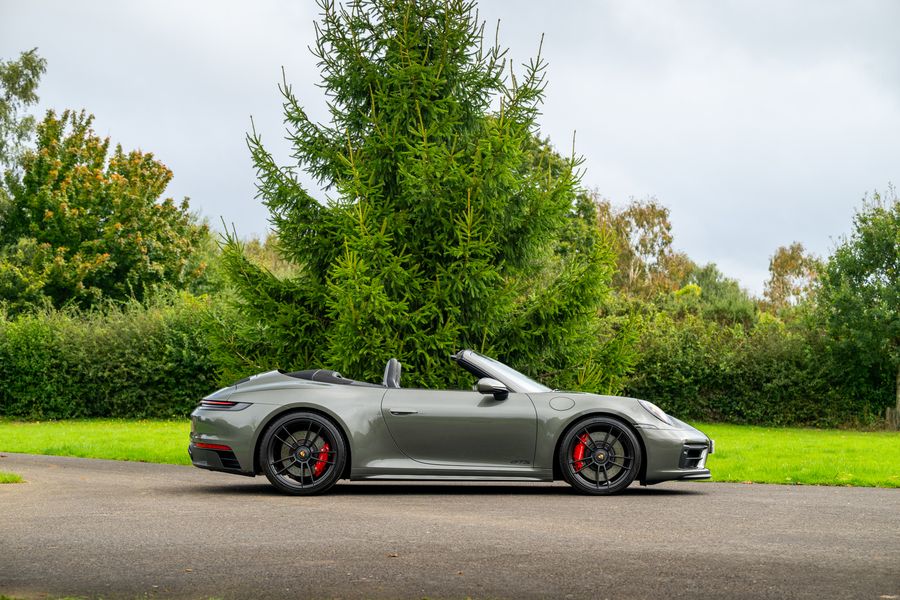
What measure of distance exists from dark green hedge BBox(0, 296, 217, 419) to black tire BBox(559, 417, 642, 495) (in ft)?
66.5

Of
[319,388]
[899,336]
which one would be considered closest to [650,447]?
[319,388]

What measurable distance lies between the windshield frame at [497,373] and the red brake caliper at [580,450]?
0.55 m

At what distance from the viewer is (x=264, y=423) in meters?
9.40

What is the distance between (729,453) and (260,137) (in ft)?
28.0

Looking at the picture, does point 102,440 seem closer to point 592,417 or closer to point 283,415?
point 283,415

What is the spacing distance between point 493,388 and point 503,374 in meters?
0.47

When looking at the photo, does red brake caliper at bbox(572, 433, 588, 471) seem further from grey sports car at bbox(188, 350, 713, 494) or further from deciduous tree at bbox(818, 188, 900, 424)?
deciduous tree at bbox(818, 188, 900, 424)

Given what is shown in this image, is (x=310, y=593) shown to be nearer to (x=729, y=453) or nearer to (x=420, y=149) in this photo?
(x=420, y=149)

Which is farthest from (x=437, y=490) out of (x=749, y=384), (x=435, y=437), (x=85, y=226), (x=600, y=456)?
(x=85, y=226)

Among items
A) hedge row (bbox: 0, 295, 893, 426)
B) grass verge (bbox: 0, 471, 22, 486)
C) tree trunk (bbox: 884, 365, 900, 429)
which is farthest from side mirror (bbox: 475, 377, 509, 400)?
tree trunk (bbox: 884, 365, 900, 429)

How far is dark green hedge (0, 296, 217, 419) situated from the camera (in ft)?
93.8

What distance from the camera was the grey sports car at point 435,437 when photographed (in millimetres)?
9367

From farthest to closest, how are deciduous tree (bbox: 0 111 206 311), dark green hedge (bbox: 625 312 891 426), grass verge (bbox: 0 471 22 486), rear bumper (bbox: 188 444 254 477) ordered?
deciduous tree (bbox: 0 111 206 311) → dark green hedge (bbox: 625 312 891 426) → grass verge (bbox: 0 471 22 486) → rear bumper (bbox: 188 444 254 477)

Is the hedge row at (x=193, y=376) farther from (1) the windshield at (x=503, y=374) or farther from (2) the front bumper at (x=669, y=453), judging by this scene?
(2) the front bumper at (x=669, y=453)
